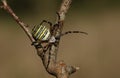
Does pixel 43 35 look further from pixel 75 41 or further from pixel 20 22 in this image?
pixel 75 41

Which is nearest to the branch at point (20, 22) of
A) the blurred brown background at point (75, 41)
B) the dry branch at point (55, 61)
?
the dry branch at point (55, 61)

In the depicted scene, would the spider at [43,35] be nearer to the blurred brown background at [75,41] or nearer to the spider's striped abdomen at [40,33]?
the spider's striped abdomen at [40,33]

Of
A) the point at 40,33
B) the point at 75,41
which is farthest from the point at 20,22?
the point at 75,41

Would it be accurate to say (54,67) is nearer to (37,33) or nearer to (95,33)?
(37,33)

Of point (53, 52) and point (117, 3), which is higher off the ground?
point (117, 3)

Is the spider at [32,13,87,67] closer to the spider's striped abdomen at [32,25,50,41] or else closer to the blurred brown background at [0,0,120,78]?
the spider's striped abdomen at [32,25,50,41]

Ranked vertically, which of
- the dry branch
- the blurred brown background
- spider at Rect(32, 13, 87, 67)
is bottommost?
the dry branch

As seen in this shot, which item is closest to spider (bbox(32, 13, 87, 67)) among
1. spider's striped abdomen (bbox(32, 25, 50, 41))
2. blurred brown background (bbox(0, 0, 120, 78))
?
spider's striped abdomen (bbox(32, 25, 50, 41))

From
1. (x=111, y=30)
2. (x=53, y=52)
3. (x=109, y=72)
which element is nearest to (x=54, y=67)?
(x=53, y=52)
